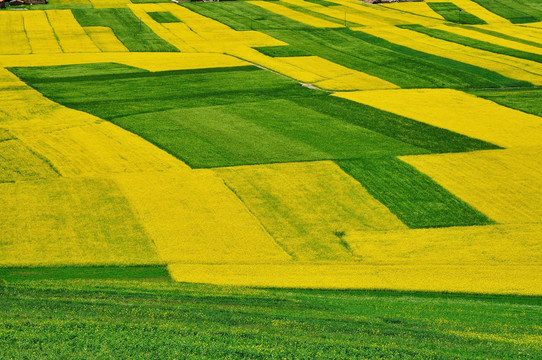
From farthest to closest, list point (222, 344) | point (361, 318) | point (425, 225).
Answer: point (425, 225)
point (361, 318)
point (222, 344)

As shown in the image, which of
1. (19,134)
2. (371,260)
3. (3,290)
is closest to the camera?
(3,290)

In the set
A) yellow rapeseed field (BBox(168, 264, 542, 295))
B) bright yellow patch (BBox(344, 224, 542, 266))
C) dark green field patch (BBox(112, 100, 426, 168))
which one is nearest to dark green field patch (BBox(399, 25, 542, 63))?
dark green field patch (BBox(112, 100, 426, 168))

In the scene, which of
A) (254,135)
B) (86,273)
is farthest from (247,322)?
(254,135)

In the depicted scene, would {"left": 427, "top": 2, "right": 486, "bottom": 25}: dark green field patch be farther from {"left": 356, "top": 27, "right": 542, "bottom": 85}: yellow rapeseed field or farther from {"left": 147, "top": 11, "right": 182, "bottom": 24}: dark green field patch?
{"left": 147, "top": 11, "right": 182, "bottom": 24}: dark green field patch

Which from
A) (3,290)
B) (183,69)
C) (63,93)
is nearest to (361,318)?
(3,290)

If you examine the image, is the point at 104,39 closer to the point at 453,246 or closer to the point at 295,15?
the point at 295,15

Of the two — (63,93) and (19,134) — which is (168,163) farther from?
(63,93)

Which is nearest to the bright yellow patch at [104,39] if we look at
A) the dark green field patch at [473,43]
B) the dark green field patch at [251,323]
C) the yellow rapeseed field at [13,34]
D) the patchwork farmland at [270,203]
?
the patchwork farmland at [270,203]

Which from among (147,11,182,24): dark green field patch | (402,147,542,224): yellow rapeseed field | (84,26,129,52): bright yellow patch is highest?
(402,147,542,224): yellow rapeseed field
